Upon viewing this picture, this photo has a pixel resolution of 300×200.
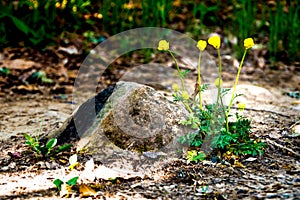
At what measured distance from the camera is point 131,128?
2328mm

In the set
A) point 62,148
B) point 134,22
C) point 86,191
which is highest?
point 134,22

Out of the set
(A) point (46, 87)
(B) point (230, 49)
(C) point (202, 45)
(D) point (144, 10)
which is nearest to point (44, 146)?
(C) point (202, 45)

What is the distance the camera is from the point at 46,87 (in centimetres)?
371

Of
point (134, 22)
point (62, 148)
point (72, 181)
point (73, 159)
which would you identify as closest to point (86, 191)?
point (72, 181)

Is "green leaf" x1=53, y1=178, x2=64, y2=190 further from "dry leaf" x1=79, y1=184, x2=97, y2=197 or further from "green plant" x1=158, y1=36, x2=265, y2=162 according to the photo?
"green plant" x1=158, y1=36, x2=265, y2=162

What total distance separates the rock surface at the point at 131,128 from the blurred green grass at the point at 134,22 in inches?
69.4

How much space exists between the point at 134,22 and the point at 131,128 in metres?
2.32

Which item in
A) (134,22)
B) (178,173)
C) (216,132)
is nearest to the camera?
(178,173)

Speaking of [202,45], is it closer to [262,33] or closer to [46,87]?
[46,87]

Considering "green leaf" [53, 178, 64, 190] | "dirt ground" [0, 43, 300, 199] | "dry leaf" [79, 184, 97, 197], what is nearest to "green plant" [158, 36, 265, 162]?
"dirt ground" [0, 43, 300, 199]

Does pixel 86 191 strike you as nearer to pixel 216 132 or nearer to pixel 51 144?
pixel 51 144

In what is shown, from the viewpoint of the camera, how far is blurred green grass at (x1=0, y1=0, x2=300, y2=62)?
419cm

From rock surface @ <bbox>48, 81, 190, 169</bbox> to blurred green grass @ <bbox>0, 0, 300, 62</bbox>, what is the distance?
5.78 ft

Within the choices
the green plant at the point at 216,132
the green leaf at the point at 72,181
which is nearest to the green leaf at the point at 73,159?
the green leaf at the point at 72,181
